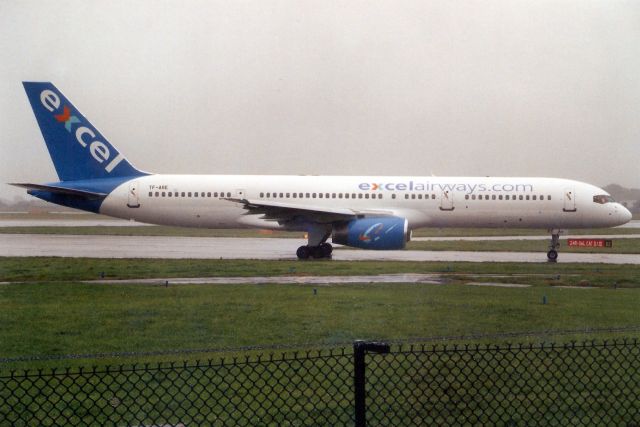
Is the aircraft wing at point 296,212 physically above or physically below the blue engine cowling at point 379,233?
above

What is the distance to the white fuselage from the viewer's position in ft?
93.7

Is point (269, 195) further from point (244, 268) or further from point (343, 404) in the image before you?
point (343, 404)

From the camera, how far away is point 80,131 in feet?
94.0

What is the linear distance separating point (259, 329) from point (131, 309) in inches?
129

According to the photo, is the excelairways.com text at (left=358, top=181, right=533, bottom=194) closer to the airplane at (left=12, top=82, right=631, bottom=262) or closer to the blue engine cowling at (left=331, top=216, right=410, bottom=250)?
the airplane at (left=12, top=82, right=631, bottom=262)

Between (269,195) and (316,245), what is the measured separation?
341 cm

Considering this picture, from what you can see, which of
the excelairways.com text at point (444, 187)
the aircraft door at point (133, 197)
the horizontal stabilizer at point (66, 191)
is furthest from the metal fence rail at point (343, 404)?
the aircraft door at point (133, 197)

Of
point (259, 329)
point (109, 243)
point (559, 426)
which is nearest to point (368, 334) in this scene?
point (259, 329)

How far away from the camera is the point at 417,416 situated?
6637 millimetres

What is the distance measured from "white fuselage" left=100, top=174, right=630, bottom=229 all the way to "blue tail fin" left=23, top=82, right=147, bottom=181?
119 centimetres

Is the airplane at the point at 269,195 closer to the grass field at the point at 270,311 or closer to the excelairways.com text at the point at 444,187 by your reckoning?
the excelairways.com text at the point at 444,187

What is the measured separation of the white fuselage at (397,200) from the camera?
28547 mm

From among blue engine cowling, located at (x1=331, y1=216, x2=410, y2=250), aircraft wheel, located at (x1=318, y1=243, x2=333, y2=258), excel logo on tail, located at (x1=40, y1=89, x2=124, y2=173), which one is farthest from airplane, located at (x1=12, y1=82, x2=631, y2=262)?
blue engine cowling, located at (x1=331, y1=216, x2=410, y2=250)

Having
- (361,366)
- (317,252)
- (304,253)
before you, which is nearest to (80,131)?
(304,253)
